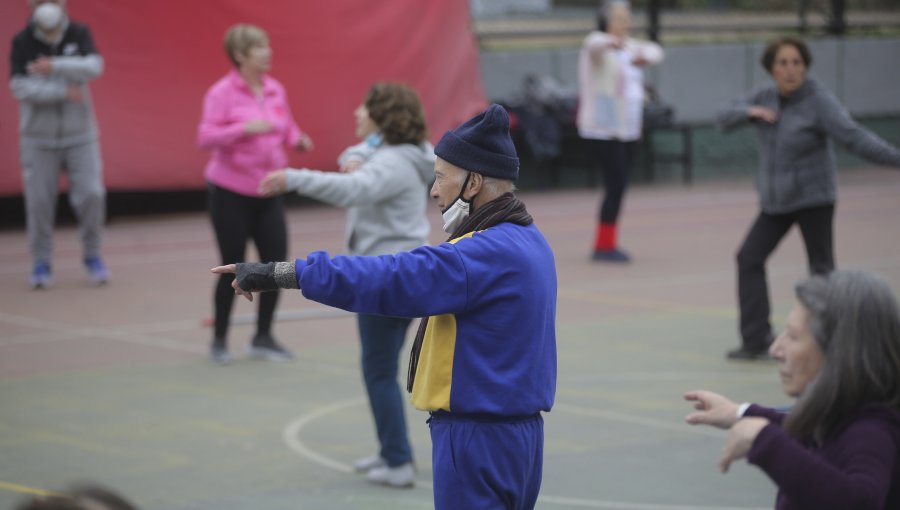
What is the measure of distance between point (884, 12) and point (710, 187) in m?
7.56

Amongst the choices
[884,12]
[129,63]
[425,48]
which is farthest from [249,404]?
[884,12]

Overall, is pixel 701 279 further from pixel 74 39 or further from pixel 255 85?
pixel 74 39

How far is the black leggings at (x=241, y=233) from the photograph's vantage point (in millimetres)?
9328

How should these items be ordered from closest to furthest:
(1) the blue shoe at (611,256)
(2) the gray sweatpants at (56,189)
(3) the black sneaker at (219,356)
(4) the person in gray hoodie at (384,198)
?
1. (4) the person in gray hoodie at (384,198)
2. (3) the black sneaker at (219,356)
3. (2) the gray sweatpants at (56,189)
4. (1) the blue shoe at (611,256)

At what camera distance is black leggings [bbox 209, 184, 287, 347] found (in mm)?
9328

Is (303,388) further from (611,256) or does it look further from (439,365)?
(611,256)

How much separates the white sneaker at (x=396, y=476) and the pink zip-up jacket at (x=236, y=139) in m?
3.08

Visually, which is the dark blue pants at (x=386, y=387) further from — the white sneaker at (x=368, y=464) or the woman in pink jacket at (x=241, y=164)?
the woman in pink jacket at (x=241, y=164)

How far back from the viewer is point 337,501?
651 cm

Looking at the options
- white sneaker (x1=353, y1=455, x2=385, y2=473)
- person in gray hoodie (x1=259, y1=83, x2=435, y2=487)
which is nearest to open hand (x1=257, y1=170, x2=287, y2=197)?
person in gray hoodie (x1=259, y1=83, x2=435, y2=487)

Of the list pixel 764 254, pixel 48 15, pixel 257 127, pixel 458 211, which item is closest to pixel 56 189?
pixel 48 15

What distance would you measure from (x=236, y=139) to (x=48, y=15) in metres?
3.62

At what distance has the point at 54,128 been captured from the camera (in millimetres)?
12516

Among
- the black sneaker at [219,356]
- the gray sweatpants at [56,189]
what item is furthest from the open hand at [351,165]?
the gray sweatpants at [56,189]
